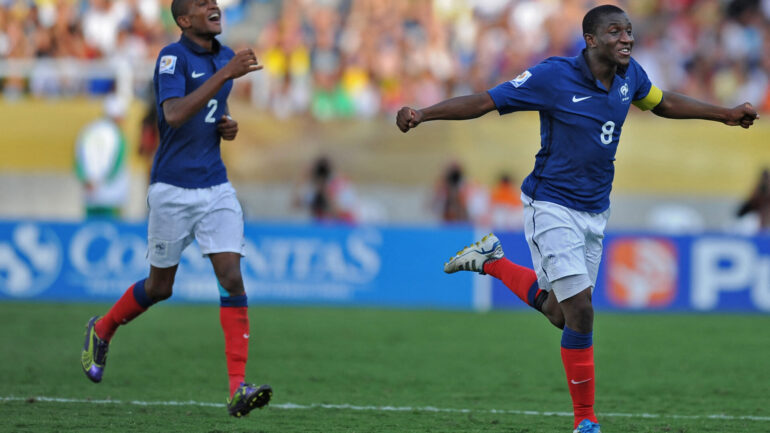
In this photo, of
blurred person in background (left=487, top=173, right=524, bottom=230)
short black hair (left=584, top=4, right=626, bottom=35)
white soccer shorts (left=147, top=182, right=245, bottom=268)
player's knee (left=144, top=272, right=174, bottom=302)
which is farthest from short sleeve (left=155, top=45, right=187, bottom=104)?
blurred person in background (left=487, top=173, right=524, bottom=230)

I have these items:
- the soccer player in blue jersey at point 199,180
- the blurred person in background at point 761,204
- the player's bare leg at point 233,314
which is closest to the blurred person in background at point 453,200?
the blurred person in background at point 761,204

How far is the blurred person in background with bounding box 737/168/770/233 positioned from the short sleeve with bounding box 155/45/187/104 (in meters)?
11.1

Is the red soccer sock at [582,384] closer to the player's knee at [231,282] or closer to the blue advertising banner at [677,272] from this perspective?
the player's knee at [231,282]

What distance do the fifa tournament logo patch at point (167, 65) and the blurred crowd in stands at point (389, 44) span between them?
1309cm

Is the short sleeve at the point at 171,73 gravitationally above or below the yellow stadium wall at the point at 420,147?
above

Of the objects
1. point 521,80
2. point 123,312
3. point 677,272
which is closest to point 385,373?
point 123,312

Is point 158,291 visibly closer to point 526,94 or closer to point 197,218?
point 197,218

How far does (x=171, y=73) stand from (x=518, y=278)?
2.52m

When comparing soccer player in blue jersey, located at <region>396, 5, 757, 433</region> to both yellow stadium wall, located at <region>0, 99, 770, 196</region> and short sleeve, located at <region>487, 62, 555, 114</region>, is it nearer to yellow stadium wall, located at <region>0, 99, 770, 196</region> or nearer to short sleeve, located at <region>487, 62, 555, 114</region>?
short sleeve, located at <region>487, 62, 555, 114</region>

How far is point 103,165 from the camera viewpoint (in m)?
15.1

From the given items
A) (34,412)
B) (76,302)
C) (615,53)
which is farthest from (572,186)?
(76,302)

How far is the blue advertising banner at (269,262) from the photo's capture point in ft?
48.9

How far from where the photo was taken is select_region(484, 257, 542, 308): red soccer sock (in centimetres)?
725

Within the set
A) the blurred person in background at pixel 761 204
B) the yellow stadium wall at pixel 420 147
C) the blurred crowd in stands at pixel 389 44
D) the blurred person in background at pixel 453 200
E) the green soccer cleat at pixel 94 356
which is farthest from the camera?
the blurred crowd in stands at pixel 389 44
